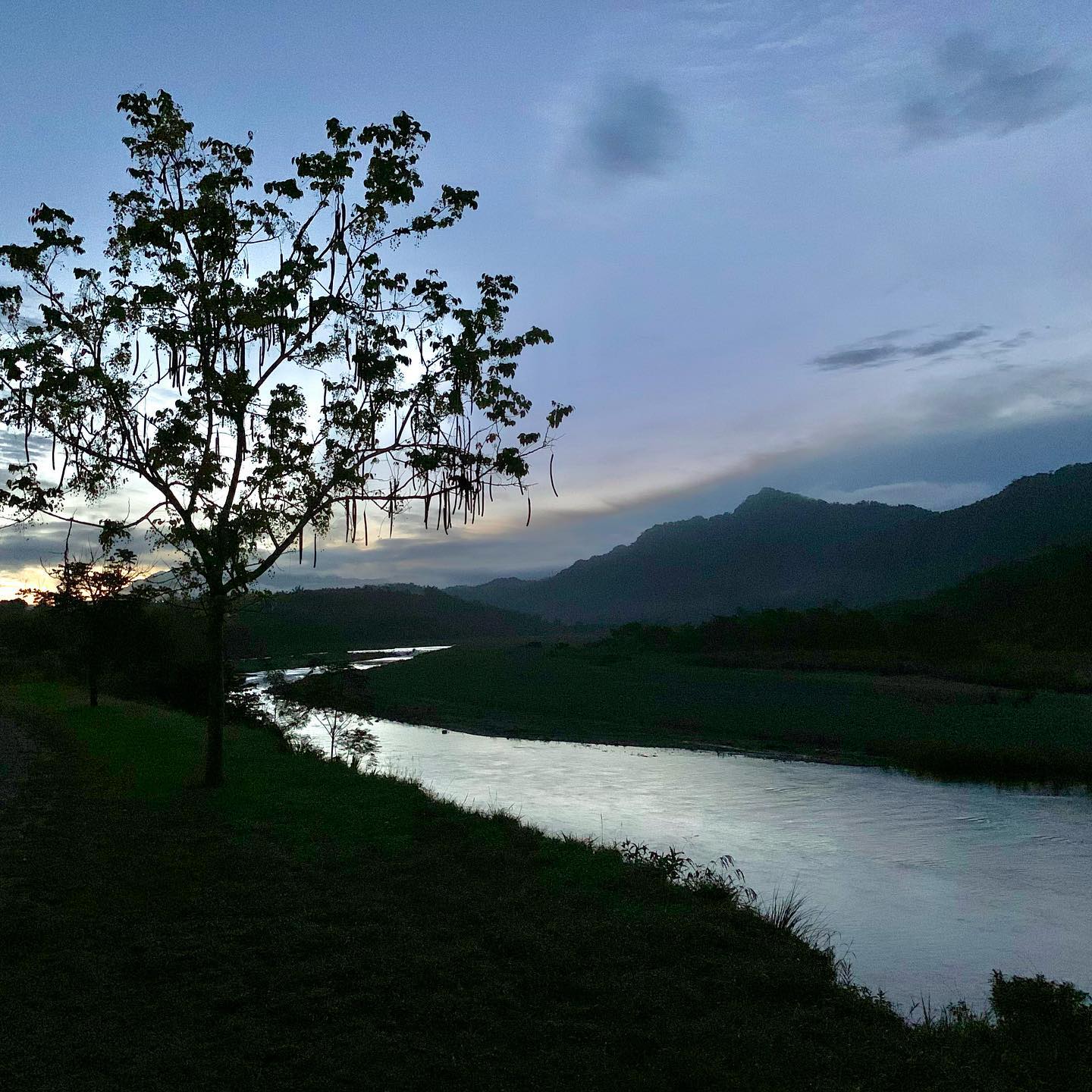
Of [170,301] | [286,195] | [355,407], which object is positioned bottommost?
[355,407]

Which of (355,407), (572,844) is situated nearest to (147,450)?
(355,407)

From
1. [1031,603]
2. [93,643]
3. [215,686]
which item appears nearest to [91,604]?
[93,643]

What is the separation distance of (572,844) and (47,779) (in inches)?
547

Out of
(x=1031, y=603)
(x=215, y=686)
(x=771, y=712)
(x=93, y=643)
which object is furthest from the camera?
(x=1031, y=603)

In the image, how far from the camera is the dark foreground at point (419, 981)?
23.9 ft

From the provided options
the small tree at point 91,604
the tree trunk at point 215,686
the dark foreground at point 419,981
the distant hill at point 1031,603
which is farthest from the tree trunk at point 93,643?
the distant hill at point 1031,603

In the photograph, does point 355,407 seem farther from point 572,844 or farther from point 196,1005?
point 196,1005

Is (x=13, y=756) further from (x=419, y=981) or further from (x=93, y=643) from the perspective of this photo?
(x=419, y=981)

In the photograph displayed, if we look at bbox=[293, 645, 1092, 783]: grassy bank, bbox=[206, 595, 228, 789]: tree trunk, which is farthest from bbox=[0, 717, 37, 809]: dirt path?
bbox=[293, 645, 1092, 783]: grassy bank

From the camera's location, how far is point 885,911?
1625 cm

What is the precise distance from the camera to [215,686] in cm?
1877

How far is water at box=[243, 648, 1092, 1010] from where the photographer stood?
14305 mm

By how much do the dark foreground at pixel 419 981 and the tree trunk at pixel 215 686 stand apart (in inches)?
150

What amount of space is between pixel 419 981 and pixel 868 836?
57.7ft
